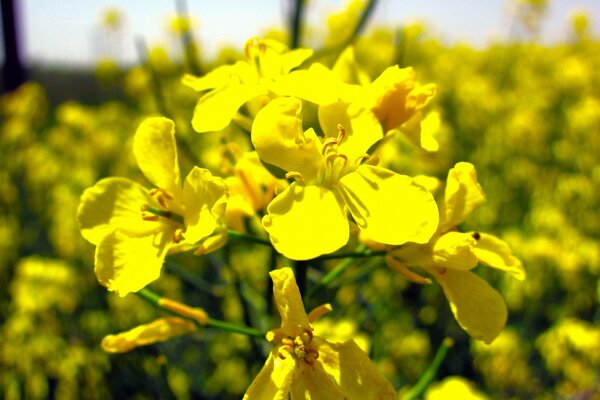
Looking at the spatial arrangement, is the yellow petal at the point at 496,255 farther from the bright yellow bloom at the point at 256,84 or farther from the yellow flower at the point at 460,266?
the bright yellow bloom at the point at 256,84

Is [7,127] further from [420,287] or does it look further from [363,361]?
[363,361]

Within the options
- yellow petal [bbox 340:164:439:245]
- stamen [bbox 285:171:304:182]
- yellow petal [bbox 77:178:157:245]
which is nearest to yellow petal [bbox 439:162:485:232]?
yellow petal [bbox 340:164:439:245]

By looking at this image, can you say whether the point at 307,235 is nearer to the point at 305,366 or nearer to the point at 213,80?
the point at 305,366

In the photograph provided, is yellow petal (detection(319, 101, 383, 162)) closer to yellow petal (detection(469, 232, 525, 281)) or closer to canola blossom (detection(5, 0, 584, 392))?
canola blossom (detection(5, 0, 584, 392))

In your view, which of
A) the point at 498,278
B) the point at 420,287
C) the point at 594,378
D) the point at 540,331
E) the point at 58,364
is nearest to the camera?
the point at 58,364

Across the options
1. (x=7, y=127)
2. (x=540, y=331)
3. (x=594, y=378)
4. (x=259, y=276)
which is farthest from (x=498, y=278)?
(x=7, y=127)

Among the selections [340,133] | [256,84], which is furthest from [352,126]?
[256,84]

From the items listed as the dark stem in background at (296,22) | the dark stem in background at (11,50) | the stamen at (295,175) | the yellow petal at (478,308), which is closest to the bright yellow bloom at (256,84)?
the stamen at (295,175)
